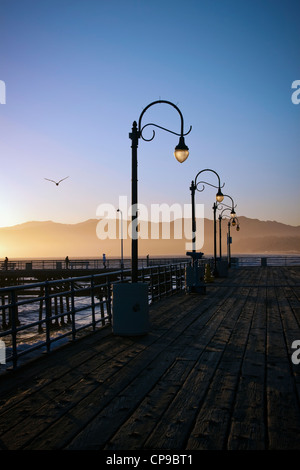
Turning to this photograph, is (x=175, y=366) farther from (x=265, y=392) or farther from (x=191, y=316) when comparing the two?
(x=191, y=316)

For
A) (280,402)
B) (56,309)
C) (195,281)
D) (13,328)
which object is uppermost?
(13,328)

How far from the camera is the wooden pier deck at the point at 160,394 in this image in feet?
12.1

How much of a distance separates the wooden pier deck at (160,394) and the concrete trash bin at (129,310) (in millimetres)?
250

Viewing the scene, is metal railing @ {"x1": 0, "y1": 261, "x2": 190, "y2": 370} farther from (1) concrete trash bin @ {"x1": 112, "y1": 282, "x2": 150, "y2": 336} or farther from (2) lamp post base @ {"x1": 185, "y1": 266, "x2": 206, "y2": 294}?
(2) lamp post base @ {"x1": 185, "y1": 266, "x2": 206, "y2": 294}

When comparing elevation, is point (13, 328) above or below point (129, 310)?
above

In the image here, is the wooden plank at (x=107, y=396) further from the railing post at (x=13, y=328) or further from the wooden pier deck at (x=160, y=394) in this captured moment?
→ the railing post at (x=13, y=328)

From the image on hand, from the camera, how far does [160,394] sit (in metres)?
4.89

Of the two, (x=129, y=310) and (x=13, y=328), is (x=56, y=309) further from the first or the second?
(x=13, y=328)

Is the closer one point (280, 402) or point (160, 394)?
point (280, 402)

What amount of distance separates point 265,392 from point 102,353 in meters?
3.00

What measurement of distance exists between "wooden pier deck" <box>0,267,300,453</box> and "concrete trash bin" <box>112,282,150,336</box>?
0.82 feet

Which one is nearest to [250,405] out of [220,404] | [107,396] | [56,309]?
[220,404]

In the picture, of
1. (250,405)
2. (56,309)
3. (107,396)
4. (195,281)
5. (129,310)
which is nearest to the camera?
(250,405)

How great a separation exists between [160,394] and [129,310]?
3.69m
